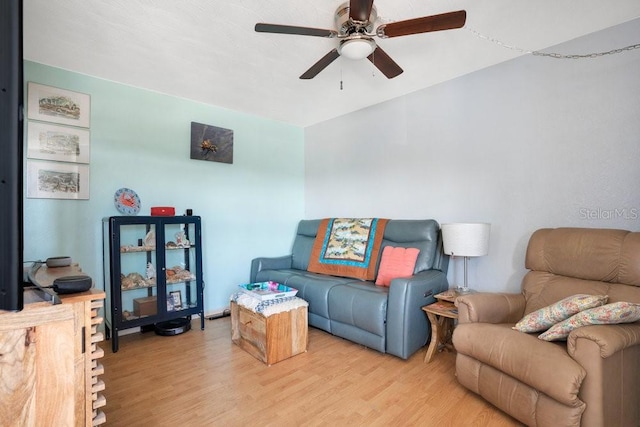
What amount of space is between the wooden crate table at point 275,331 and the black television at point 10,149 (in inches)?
68.5

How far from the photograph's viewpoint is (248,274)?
3797mm

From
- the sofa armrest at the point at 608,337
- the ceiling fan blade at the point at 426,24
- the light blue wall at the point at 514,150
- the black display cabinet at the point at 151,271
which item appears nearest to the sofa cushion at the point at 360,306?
the light blue wall at the point at 514,150

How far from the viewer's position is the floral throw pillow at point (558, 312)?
158cm

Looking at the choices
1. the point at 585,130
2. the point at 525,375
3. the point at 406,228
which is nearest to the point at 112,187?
the point at 406,228

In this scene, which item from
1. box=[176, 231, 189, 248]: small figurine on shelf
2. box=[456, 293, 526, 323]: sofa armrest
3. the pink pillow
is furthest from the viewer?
box=[176, 231, 189, 248]: small figurine on shelf

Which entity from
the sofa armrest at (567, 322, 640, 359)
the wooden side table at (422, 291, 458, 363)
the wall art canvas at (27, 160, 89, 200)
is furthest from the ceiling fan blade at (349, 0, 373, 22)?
the wall art canvas at (27, 160, 89, 200)

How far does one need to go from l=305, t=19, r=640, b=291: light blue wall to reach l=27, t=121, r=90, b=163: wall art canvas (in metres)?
2.80

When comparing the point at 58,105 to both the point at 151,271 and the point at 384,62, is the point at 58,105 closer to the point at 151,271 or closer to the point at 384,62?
the point at 151,271

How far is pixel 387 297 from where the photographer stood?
239 cm

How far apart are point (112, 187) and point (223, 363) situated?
191 centimetres

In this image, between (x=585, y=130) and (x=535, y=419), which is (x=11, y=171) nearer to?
(x=535, y=419)

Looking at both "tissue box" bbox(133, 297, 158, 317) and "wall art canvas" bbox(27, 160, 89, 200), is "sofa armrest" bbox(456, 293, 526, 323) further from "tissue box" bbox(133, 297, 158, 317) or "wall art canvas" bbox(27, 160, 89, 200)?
"wall art canvas" bbox(27, 160, 89, 200)

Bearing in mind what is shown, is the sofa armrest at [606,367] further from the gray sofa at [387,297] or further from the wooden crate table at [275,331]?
the wooden crate table at [275,331]

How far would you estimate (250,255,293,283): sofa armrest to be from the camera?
11.5 ft
